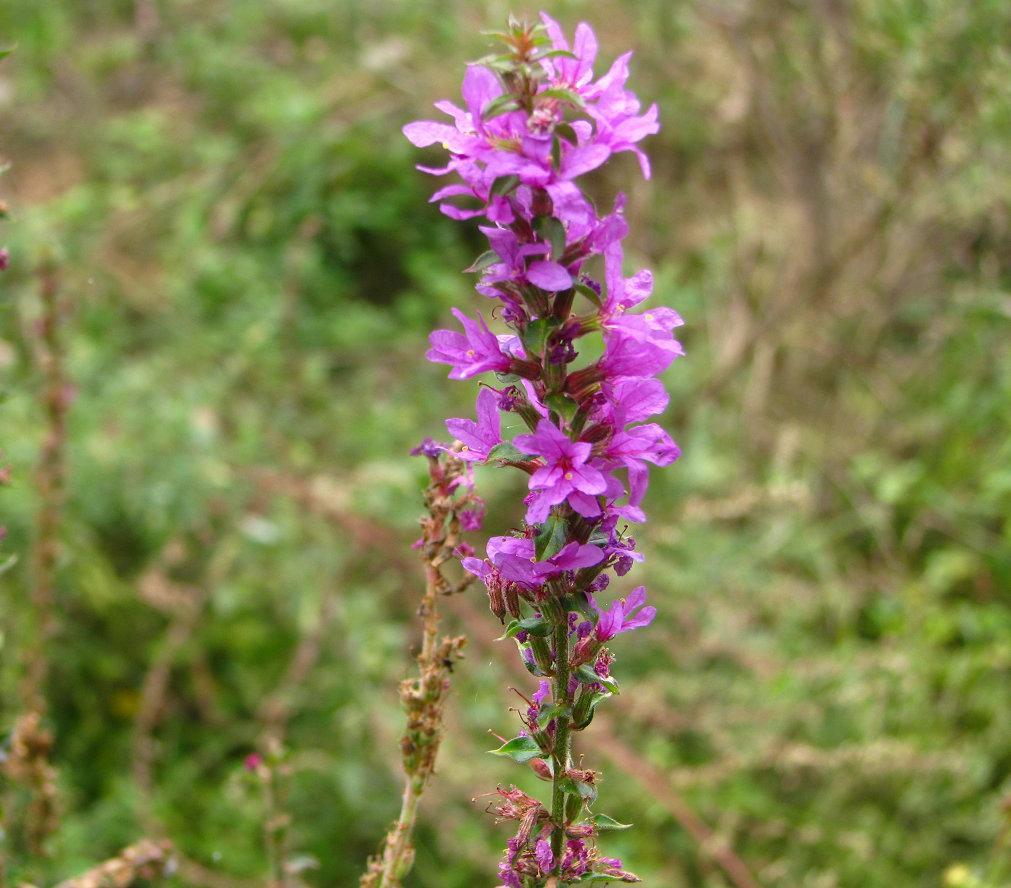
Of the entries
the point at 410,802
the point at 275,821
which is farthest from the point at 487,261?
the point at 275,821

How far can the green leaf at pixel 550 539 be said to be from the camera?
1.03m

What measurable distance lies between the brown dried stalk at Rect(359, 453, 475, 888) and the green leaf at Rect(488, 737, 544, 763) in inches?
3.9

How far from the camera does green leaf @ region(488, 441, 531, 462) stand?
1.10 meters

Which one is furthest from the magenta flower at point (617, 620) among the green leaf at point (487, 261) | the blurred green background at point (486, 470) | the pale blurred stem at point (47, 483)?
the pale blurred stem at point (47, 483)

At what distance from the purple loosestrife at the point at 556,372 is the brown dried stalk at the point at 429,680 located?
0.34 feet

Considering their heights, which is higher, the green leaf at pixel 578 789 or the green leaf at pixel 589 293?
the green leaf at pixel 589 293

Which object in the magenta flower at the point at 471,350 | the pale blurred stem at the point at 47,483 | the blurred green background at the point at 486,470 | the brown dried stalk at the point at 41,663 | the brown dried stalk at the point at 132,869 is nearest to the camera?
the magenta flower at the point at 471,350

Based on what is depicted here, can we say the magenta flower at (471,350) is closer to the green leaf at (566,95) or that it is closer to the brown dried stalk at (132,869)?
the green leaf at (566,95)

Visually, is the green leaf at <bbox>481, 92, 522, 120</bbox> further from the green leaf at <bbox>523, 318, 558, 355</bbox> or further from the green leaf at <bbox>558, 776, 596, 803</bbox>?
the green leaf at <bbox>558, 776, 596, 803</bbox>

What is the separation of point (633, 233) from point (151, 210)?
8.78 ft

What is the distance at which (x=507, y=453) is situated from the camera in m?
1.10

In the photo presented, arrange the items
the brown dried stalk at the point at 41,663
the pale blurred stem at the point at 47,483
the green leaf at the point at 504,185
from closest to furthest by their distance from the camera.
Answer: the green leaf at the point at 504,185, the brown dried stalk at the point at 41,663, the pale blurred stem at the point at 47,483

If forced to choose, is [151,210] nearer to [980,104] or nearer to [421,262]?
[421,262]

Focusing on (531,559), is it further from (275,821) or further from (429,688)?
(275,821)
